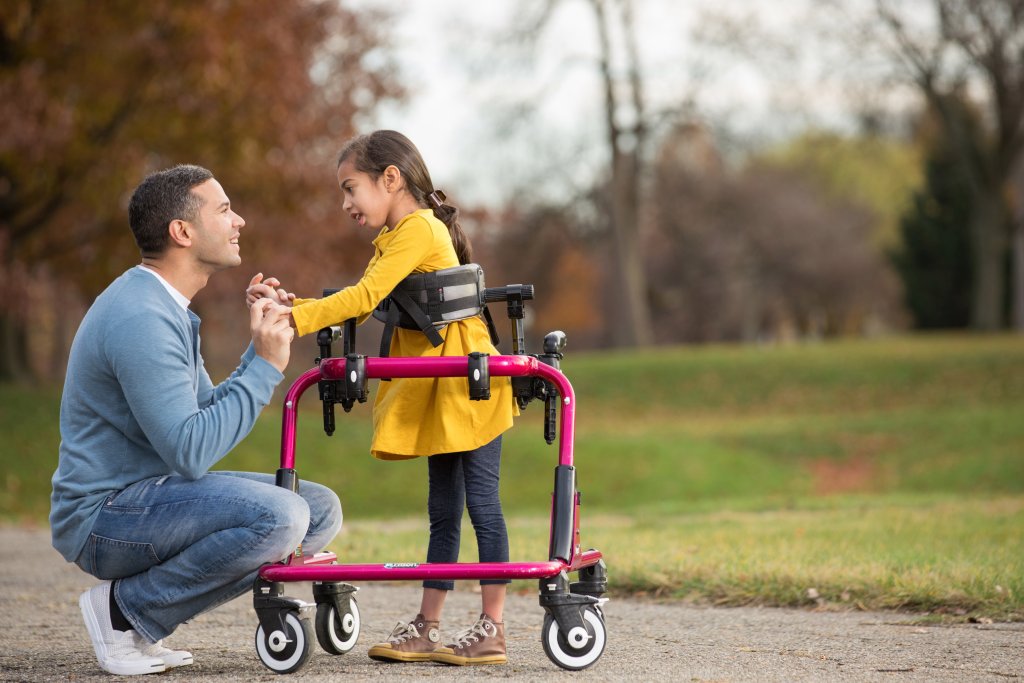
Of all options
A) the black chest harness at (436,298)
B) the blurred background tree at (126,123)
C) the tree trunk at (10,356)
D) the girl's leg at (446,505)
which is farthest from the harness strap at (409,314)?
the tree trunk at (10,356)

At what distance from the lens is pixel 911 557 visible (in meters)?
6.52

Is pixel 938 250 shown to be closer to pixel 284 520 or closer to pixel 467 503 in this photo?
pixel 467 503

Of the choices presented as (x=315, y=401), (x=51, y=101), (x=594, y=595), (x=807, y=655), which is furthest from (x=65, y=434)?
(x=315, y=401)

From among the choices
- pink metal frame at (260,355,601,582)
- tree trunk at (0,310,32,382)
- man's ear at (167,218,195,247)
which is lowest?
pink metal frame at (260,355,601,582)

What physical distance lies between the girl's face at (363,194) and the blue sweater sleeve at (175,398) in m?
0.68

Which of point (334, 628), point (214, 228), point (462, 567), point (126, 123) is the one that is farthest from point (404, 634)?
point (126, 123)

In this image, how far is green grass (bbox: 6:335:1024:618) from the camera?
610cm

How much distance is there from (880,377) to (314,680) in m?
20.7

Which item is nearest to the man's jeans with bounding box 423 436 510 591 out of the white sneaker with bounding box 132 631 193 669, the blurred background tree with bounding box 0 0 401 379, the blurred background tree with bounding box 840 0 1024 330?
the white sneaker with bounding box 132 631 193 669

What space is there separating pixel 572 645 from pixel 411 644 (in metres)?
0.63

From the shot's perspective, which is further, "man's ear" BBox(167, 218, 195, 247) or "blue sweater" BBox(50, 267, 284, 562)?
"man's ear" BBox(167, 218, 195, 247)

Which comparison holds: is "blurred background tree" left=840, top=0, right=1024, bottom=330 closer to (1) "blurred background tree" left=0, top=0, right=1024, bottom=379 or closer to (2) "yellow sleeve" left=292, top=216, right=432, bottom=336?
(1) "blurred background tree" left=0, top=0, right=1024, bottom=379

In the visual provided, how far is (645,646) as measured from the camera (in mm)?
4555

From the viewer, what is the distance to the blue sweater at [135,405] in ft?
12.6
